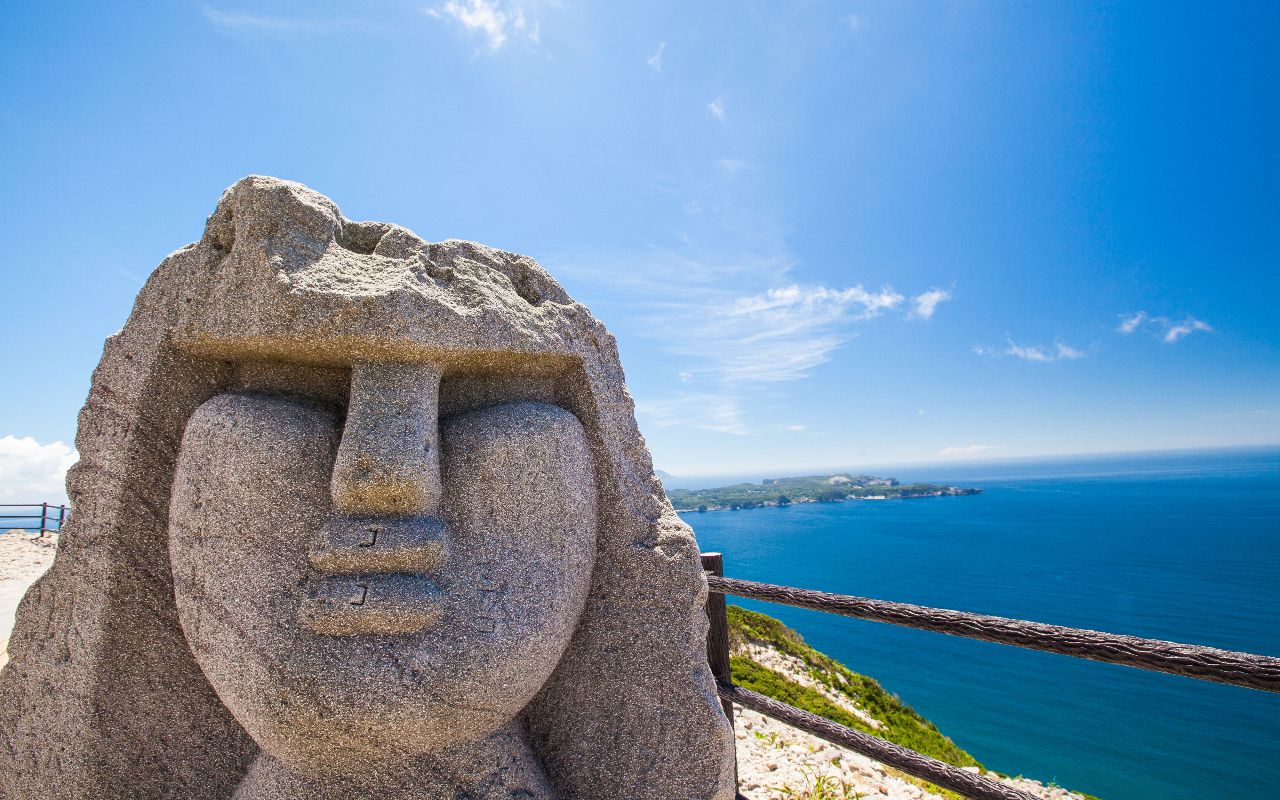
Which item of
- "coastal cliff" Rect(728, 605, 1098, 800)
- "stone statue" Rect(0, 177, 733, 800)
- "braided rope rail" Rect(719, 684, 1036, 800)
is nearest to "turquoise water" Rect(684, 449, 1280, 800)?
"coastal cliff" Rect(728, 605, 1098, 800)

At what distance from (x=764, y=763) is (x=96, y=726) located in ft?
14.6

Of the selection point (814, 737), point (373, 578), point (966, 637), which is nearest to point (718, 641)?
point (966, 637)

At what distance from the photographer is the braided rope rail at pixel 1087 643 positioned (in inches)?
69.9

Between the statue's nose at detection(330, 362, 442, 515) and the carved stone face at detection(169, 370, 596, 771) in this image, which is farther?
the statue's nose at detection(330, 362, 442, 515)

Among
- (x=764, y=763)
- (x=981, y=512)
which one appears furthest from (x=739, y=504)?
(x=764, y=763)

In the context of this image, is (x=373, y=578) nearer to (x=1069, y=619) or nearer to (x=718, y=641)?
(x=718, y=641)

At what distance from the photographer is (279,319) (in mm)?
1878

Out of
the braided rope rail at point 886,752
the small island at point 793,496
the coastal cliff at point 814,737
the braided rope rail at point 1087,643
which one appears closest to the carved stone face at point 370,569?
the braided rope rail at point 1087,643

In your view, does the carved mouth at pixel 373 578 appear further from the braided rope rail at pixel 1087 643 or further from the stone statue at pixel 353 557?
the braided rope rail at pixel 1087 643

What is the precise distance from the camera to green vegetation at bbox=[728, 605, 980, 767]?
915 centimetres

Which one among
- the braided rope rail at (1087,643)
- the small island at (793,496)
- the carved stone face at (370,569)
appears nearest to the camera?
the carved stone face at (370,569)

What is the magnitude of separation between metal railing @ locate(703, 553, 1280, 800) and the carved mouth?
6.36ft

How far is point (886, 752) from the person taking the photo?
9.34 feet

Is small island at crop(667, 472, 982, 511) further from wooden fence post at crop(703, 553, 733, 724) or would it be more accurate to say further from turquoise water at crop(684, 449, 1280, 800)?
wooden fence post at crop(703, 553, 733, 724)
